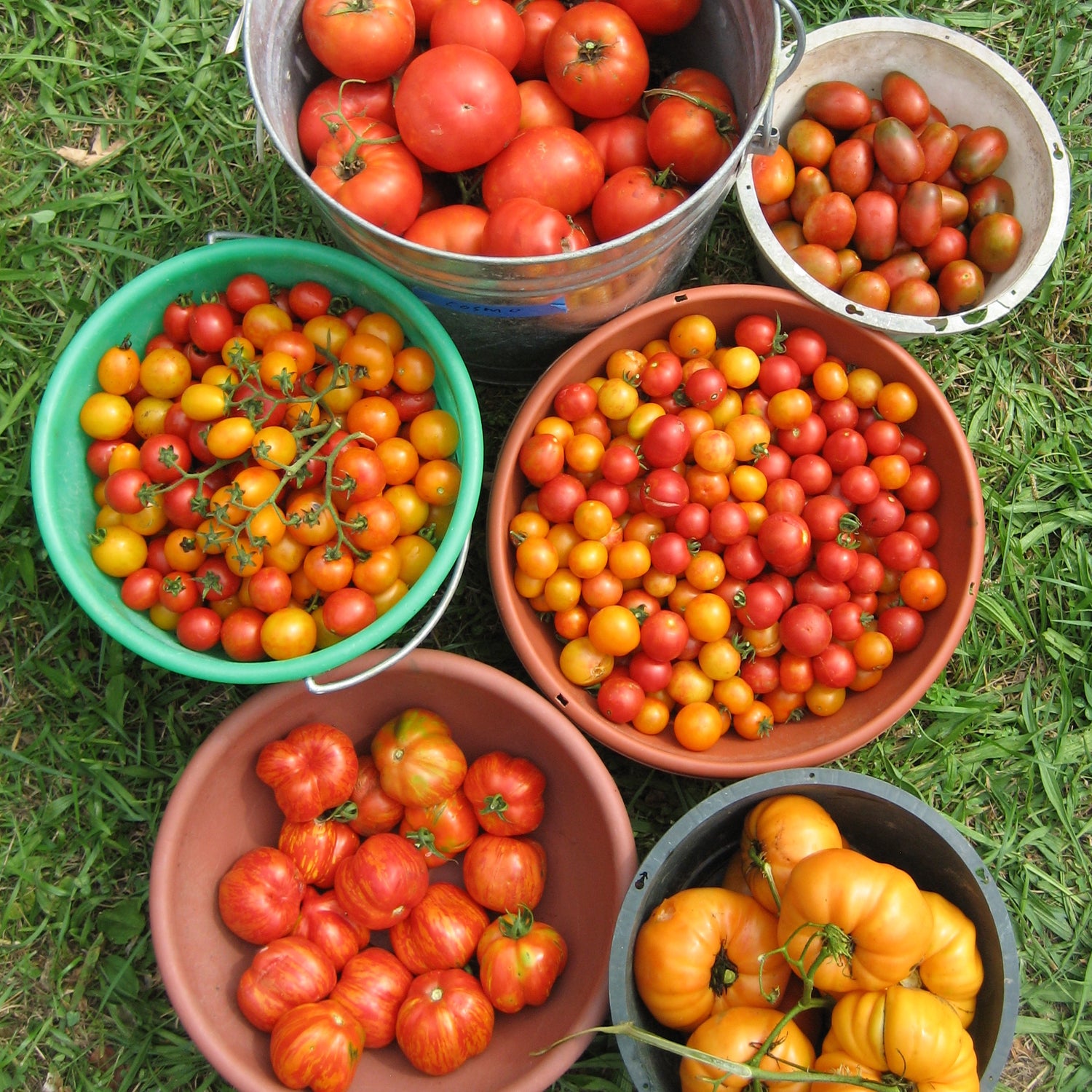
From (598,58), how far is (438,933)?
1.64 metres

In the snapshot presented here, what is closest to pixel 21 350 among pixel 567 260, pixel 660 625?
pixel 567 260

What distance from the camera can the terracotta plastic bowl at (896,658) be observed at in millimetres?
1823

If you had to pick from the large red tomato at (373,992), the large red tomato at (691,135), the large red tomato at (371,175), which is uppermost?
the large red tomato at (691,135)

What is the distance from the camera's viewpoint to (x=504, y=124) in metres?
1.62

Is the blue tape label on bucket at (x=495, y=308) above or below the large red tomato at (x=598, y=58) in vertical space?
A: below

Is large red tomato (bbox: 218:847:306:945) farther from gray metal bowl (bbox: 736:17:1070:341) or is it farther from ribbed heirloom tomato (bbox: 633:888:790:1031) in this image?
gray metal bowl (bbox: 736:17:1070:341)

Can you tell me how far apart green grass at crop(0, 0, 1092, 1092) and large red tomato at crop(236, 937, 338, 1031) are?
1.47ft

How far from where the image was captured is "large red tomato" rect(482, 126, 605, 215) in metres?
1.63

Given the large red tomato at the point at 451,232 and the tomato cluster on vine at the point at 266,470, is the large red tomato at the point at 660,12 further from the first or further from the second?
the tomato cluster on vine at the point at 266,470

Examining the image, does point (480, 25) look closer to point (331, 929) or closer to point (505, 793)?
point (505, 793)

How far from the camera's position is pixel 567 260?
4.81 ft

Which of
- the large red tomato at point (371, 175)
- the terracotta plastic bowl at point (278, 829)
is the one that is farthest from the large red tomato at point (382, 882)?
the large red tomato at point (371, 175)

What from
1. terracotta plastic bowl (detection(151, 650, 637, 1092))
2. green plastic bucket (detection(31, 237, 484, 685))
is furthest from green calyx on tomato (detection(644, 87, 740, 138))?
terracotta plastic bowl (detection(151, 650, 637, 1092))

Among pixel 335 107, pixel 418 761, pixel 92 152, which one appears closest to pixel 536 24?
pixel 335 107
